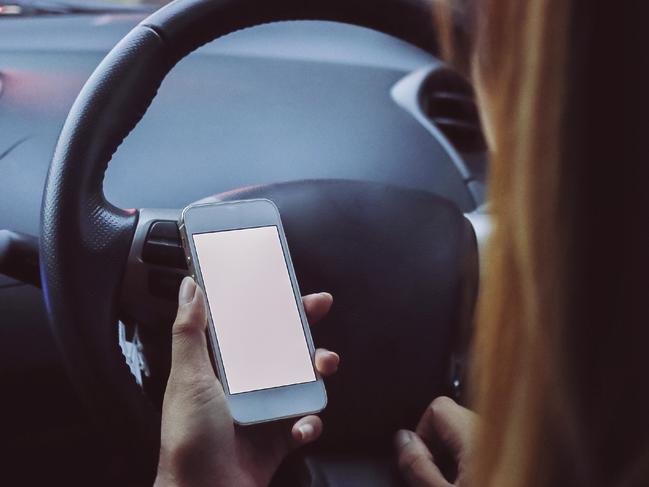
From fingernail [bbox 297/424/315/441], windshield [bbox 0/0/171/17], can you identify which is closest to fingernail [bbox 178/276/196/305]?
fingernail [bbox 297/424/315/441]

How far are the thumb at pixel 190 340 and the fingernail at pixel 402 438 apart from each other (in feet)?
0.93

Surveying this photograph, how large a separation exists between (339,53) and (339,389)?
2.58ft

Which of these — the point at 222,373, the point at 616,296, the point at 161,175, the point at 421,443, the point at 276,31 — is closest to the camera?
the point at 616,296

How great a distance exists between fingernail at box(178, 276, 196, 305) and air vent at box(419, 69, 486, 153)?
99 centimetres

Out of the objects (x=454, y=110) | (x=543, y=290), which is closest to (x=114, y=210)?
(x=543, y=290)

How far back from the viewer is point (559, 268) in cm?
49

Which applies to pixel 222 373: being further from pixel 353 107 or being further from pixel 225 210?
pixel 353 107

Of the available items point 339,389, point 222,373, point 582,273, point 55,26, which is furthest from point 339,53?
point 582,273

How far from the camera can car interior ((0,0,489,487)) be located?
0.92 m

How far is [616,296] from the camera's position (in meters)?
0.48

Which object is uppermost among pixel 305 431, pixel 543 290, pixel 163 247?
pixel 543 290

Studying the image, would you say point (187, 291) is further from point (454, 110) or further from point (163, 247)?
point (454, 110)

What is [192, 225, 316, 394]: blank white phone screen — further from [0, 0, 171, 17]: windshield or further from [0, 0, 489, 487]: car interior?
[0, 0, 171, 17]: windshield

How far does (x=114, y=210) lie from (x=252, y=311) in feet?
0.54
